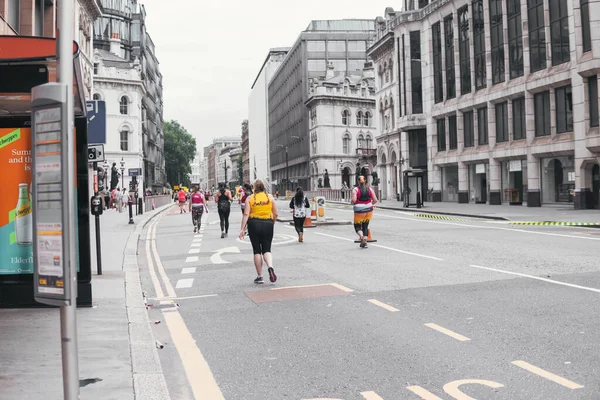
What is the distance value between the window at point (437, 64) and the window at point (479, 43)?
17.6 ft

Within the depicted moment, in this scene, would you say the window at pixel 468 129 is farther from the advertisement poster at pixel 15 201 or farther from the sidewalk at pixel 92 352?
the advertisement poster at pixel 15 201

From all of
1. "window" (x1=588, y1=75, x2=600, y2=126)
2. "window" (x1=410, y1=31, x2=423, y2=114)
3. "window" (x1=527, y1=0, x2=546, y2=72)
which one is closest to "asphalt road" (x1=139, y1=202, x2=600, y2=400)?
"window" (x1=588, y1=75, x2=600, y2=126)

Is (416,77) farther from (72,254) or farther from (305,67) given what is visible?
(72,254)

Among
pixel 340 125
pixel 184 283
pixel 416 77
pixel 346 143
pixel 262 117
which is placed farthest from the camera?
pixel 262 117

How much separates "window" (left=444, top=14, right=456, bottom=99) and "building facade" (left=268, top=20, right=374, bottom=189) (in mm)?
A: 48357

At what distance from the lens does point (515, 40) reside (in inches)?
1564

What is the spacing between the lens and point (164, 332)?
280 inches

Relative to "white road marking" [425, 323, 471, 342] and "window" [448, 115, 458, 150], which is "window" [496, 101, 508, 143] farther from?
"white road marking" [425, 323, 471, 342]

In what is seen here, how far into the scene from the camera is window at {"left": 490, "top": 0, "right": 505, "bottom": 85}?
41.4 metres

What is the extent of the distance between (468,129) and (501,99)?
17.6 ft

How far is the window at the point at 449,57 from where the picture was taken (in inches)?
1898

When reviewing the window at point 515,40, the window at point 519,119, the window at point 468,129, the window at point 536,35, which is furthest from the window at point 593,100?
the window at point 468,129

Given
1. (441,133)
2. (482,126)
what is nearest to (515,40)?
(482,126)

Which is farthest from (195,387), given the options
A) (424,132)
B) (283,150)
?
(283,150)
